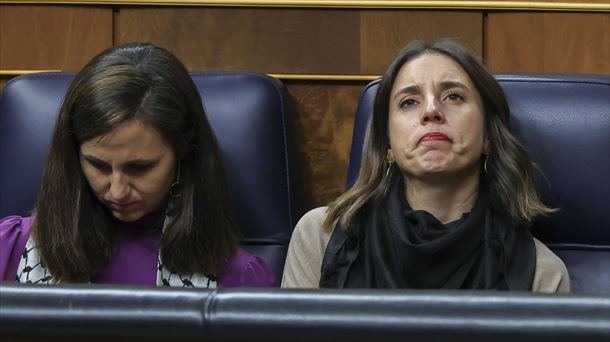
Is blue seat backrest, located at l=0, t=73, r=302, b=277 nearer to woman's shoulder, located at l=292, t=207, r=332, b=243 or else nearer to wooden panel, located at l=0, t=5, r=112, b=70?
woman's shoulder, located at l=292, t=207, r=332, b=243

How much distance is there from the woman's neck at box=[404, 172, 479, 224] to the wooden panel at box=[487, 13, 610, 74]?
29cm

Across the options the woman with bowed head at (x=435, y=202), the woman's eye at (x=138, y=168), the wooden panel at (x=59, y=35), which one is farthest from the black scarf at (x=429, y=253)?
the wooden panel at (x=59, y=35)

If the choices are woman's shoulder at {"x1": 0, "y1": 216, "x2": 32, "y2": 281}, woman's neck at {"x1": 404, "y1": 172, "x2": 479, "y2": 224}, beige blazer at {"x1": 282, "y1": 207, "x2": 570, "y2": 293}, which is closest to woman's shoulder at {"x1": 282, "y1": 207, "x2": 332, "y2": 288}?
beige blazer at {"x1": 282, "y1": 207, "x2": 570, "y2": 293}

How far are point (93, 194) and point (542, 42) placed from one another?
27.3 inches

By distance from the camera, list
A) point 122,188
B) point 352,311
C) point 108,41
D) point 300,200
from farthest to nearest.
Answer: point 108,41, point 300,200, point 122,188, point 352,311

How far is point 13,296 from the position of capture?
483 mm

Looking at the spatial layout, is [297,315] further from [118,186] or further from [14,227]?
[14,227]

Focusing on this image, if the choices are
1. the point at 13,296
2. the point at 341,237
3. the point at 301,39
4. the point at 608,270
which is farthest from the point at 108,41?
the point at 13,296

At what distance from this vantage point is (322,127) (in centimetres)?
145

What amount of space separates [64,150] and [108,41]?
368 millimetres

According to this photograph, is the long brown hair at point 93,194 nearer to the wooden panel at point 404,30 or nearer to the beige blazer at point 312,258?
the beige blazer at point 312,258

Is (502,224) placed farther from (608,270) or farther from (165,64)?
(165,64)

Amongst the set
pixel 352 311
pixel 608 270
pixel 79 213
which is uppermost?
pixel 352 311

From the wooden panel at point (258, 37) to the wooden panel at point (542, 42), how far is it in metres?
0.21
